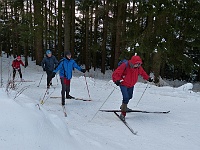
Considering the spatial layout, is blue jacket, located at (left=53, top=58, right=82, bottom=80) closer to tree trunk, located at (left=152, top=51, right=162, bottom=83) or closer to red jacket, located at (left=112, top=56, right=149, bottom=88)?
red jacket, located at (left=112, top=56, right=149, bottom=88)

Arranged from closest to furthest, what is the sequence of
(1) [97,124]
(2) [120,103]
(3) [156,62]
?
1. (1) [97,124]
2. (2) [120,103]
3. (3) [156,62]

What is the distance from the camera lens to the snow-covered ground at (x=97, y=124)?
3.66m

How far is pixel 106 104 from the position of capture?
896 cm

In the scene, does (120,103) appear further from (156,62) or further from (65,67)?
(156,62)

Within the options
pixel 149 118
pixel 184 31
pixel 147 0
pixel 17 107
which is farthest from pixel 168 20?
pixel 17 107

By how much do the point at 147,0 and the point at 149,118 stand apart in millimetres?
8139

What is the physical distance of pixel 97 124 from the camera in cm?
638

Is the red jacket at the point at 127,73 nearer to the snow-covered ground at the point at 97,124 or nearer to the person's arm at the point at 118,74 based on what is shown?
the person's arm at the point at 118,74

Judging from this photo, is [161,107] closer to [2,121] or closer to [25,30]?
→ [2,121]

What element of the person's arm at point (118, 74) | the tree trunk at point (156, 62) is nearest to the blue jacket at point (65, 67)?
the person's arm at point (118, 74)

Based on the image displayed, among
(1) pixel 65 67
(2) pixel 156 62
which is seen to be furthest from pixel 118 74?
(2) pixel 156 62

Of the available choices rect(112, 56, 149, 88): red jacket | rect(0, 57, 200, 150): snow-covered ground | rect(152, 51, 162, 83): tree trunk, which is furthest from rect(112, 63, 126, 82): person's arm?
rect(152, 51, 162, 83): tree trunk

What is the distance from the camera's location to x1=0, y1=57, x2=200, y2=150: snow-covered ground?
366cm

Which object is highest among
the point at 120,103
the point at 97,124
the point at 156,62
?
the point at 156,62
